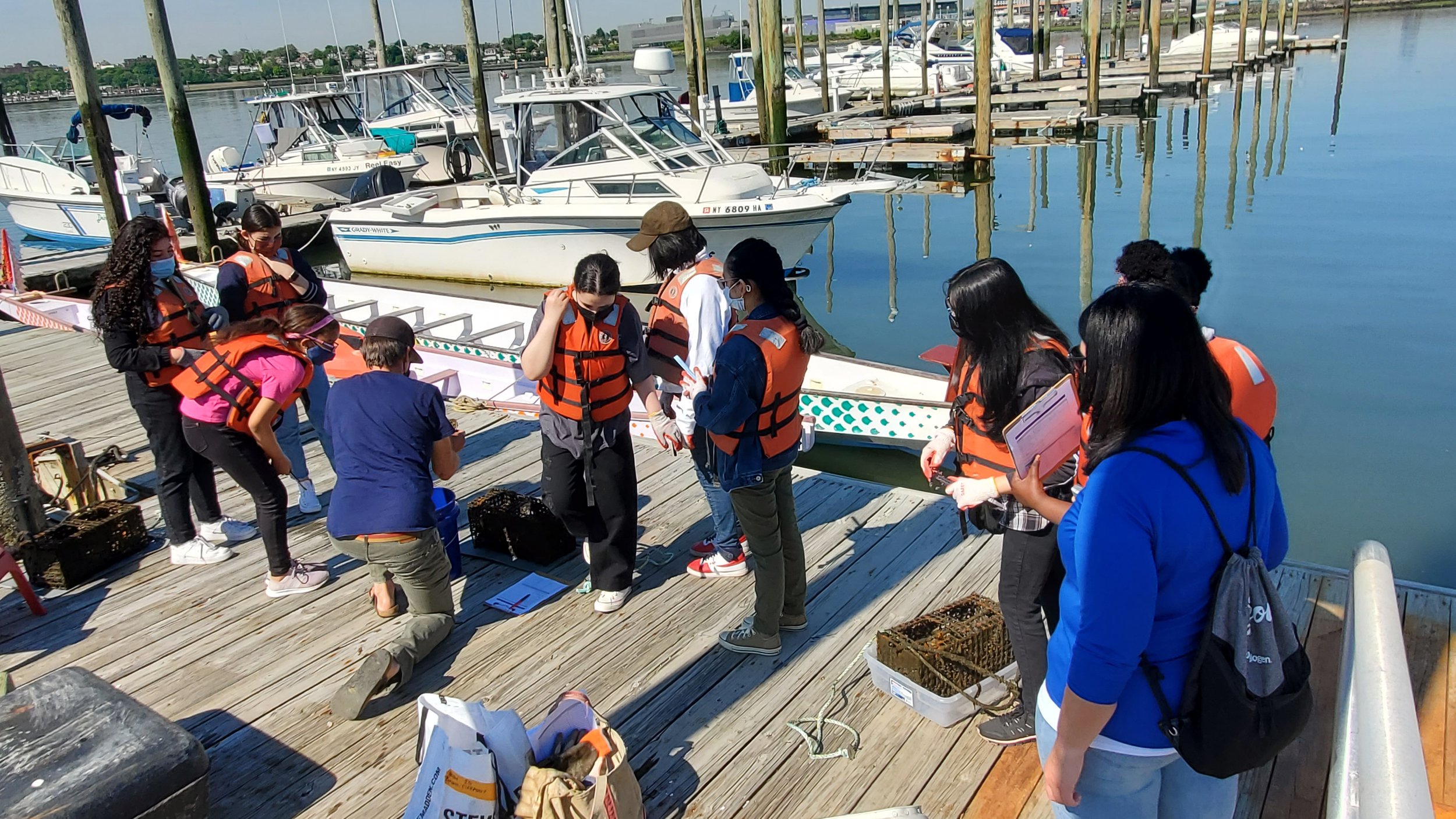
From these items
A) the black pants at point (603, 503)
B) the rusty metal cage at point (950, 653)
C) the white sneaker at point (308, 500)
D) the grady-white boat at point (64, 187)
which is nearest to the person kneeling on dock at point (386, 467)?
the black pants at point (603, 503)

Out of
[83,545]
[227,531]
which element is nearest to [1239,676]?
→ [227,531]

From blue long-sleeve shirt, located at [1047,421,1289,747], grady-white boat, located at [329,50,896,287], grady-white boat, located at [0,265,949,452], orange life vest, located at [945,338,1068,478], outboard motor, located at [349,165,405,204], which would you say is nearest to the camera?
blue long-sleeve shirt, located at [1047,421,1289,747]

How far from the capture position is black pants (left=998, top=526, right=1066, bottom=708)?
257cm

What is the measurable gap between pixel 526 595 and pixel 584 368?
3.67 feet

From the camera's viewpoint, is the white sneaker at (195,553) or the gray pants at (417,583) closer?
the gray pants at (417,583)

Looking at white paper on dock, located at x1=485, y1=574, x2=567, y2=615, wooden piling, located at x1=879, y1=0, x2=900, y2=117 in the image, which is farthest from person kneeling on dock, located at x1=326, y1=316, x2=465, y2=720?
wooden piling, located at x1=879, y1=0, x2=900, y2=117

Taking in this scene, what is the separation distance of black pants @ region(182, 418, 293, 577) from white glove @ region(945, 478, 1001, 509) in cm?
291

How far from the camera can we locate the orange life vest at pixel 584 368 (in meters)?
3.58

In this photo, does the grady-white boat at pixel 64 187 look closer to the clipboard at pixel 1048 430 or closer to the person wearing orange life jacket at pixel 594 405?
the person wearing orange life jacket at pixel 594 405

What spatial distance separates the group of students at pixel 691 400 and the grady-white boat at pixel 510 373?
169 cm

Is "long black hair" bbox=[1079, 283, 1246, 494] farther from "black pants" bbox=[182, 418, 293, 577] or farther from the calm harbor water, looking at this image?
the calm harbor water

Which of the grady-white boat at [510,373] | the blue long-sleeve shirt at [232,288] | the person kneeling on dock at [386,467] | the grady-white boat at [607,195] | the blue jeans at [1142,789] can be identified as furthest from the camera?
the grady-white boat at [607,195]

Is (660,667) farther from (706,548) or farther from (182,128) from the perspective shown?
(182,128)

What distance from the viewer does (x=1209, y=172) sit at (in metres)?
18.9
